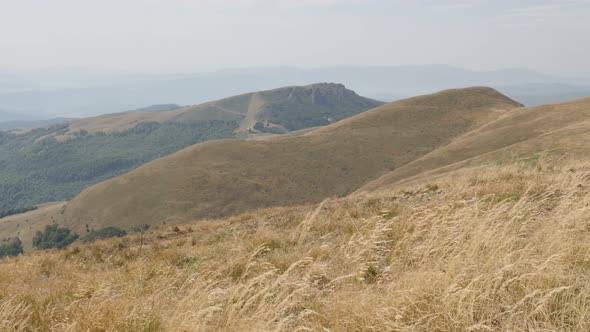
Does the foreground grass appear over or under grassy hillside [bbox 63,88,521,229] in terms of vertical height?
over

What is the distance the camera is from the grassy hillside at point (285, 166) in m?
69.9

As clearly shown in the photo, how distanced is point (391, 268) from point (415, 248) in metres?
0.50

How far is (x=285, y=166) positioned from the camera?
76625 millimetres

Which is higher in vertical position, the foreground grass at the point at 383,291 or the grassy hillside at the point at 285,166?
the foreground grass at the point at 383,291

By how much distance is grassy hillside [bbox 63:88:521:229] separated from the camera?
69.9 m

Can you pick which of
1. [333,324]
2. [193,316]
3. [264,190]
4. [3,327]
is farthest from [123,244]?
[264,190]

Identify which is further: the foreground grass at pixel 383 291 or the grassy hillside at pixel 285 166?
the grassy hillside at pixel 285 166

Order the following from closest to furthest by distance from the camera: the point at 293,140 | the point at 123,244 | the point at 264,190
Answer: the point at 123,244 < the point at 264,190 < the point at 293,140

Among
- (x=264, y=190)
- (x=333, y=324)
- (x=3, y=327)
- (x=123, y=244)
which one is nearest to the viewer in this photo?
(x=333, y=324)

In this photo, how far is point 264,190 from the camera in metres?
71.4

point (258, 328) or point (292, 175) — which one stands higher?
point (258, 328)

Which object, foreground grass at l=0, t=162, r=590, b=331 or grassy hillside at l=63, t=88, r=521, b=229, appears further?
grassy hillside at l=63, t=88, r=521, b=229

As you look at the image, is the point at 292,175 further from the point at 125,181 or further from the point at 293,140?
the point at 125,181

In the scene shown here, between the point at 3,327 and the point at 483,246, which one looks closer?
the point at 3,327
